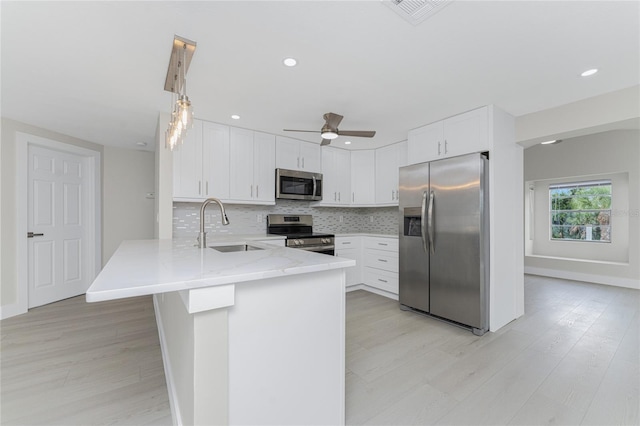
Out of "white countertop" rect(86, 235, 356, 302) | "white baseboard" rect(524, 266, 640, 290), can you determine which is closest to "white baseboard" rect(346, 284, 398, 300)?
"white countertop" rect(86, 235, 356, 302)

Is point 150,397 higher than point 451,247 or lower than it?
lower

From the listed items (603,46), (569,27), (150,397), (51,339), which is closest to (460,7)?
(569,27)

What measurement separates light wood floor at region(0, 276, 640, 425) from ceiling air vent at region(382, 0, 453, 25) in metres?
2.32

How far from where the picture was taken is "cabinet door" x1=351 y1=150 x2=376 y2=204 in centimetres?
456

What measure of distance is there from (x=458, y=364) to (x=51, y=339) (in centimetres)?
370

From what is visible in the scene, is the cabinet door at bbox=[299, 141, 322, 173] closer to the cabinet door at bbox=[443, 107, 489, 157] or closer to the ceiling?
the ceiling

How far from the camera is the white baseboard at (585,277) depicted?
4458 millimetres

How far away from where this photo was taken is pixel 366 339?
2.61m

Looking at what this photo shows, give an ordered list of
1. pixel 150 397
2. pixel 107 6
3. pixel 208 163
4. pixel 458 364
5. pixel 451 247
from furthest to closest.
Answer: pixel 208 163 < pixel 451 247 < pixel 458 364 < pixel 150 397 < pixel 107 6

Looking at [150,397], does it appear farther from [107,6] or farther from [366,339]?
[107,6]

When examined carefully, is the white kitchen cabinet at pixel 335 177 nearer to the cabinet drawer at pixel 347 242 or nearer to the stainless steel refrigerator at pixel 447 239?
the cabinet drawer at pixel 347 242

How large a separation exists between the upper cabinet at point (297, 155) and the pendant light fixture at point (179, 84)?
1.78m

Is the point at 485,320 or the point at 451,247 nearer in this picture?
the point at 485,320

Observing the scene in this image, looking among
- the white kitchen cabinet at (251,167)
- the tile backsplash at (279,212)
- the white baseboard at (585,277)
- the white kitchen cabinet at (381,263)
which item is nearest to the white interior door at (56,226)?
the tile backsplash at (279,212)
